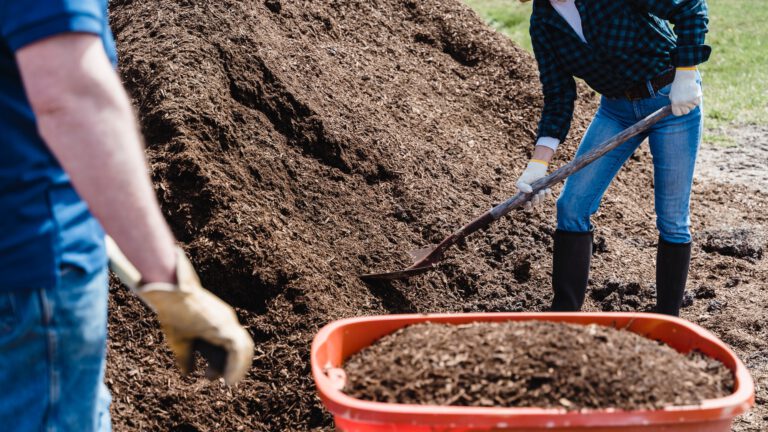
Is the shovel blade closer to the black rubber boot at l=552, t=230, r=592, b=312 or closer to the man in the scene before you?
the black rubber boot at l=552, t=230, r=592, b=312

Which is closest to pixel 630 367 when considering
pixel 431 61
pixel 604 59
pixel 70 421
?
pixel 70 421

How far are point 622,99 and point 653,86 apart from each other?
0.15 m

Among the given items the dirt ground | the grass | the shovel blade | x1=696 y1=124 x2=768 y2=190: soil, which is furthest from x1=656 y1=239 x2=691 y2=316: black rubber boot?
the grass

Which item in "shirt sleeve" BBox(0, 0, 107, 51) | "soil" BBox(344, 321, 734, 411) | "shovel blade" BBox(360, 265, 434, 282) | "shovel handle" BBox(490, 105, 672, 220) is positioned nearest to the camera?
"shirt sleeve" BBox(0, 0, 107, 51)

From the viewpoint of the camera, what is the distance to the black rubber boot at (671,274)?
3.24m

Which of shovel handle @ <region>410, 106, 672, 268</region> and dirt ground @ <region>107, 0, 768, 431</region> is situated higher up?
shovel handle @ <region>410, 106, 672, 268</region>

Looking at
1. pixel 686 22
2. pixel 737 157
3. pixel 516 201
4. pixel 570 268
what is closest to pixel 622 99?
pixel 686 22

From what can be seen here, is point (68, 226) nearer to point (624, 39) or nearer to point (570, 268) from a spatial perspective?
point (624, 39)

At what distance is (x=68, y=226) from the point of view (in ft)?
4.49

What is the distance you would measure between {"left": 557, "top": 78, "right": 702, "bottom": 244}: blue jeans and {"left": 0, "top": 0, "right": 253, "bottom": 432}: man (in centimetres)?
216

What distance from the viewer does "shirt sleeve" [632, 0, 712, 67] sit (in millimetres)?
2850

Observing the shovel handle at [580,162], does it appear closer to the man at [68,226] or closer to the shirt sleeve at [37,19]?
the man at [68,226]

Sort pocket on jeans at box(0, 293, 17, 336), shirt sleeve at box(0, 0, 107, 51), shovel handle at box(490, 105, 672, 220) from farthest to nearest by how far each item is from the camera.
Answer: shovel handle at box(490, 105, 672, 220) < pocket on jeans at box(0, 293, 17, 336) < shirt sleeve at box(0, 0, 107, 51)

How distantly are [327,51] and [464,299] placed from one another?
200 cm
